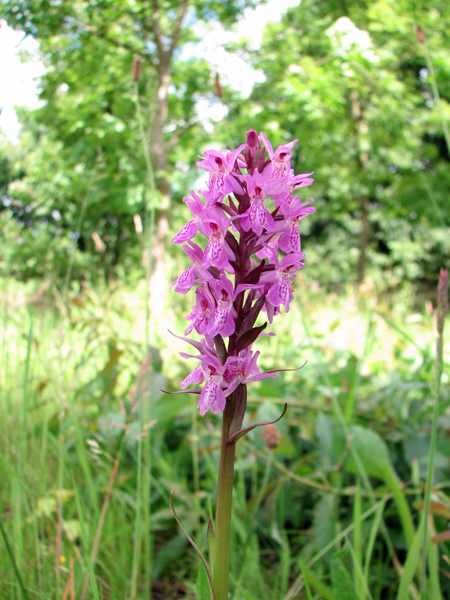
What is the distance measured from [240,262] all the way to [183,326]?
272cm

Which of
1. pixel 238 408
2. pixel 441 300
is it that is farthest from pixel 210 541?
pixel 441 300

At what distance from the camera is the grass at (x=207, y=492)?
1029 mm

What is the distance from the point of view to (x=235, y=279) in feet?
2.27

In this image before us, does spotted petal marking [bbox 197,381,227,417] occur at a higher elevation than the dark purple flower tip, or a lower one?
lower

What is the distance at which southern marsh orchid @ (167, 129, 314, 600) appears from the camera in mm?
624

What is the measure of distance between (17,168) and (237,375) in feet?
4.02

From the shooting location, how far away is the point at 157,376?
162 centimetres

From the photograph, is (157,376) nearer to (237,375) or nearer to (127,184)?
(237,375)

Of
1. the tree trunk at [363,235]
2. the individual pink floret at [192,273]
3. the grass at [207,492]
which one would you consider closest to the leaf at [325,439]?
the grass at [207,492]

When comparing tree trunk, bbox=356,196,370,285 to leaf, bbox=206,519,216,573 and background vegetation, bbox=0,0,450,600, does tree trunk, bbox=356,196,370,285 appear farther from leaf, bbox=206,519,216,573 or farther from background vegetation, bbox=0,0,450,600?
leaf, bbox=206,519,216,573

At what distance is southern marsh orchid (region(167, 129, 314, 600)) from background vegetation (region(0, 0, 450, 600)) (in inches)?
8.7

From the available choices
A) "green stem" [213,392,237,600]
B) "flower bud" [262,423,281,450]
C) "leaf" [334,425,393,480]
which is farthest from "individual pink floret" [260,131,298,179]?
"leaf" [334,425,393,480]

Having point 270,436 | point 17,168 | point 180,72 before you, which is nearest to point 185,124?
point 180,72

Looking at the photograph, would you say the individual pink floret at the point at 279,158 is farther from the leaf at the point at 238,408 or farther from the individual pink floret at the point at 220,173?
the leaf at the point at 238,408
